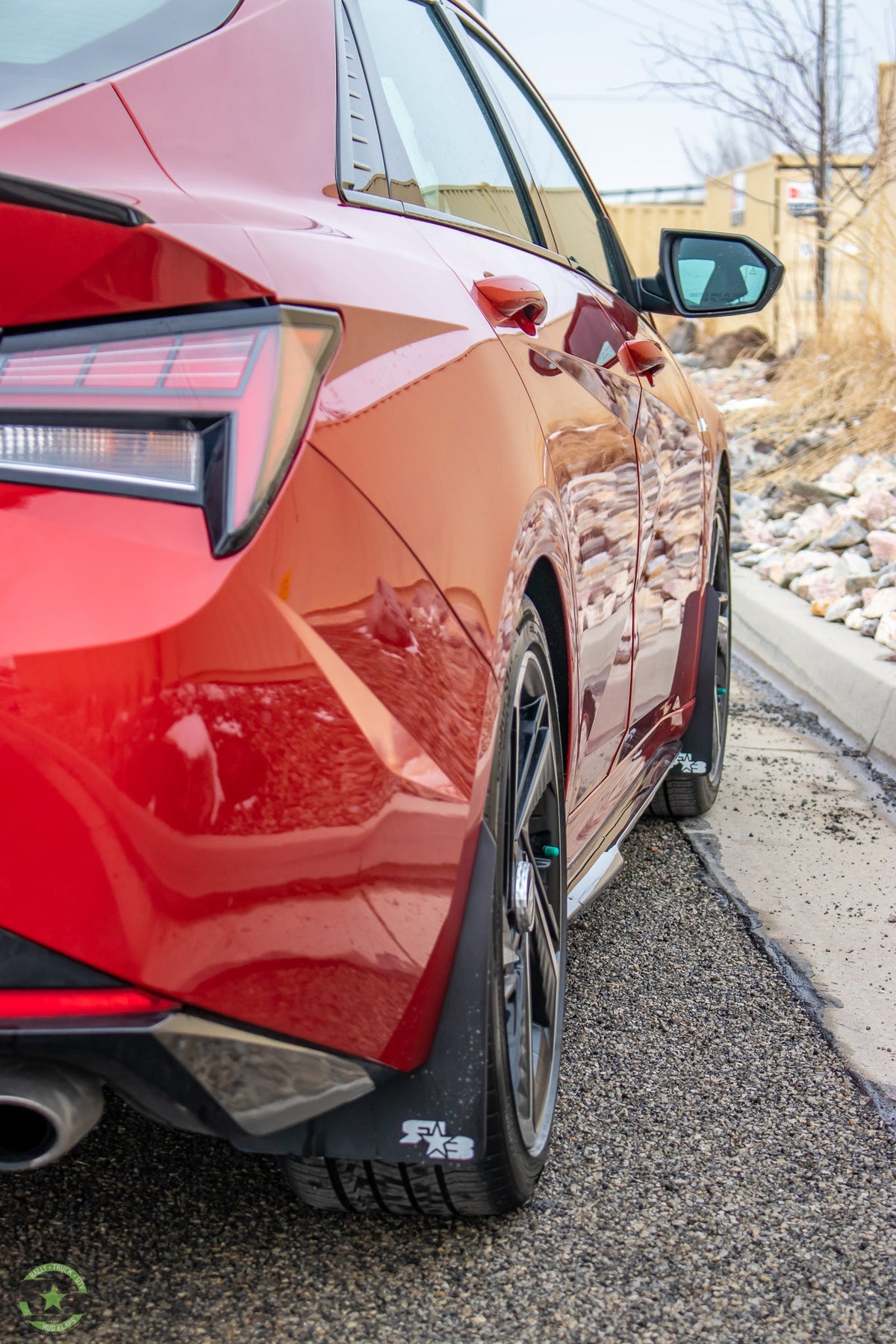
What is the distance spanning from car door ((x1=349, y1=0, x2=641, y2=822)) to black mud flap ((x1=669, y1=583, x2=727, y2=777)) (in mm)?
1154

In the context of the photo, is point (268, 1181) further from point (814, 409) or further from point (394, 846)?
point (814, 409)

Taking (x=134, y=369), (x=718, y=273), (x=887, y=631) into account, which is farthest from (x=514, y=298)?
(x=887, y=631)

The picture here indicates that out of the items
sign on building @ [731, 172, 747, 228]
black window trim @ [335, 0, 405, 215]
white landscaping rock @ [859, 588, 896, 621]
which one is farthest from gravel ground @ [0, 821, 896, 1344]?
sign on building @ [731, 172, 747, 228]

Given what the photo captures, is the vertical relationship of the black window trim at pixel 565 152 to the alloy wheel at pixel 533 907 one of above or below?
above

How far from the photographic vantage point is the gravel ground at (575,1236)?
1.85 m

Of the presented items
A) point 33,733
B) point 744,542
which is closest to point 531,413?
point 33,733

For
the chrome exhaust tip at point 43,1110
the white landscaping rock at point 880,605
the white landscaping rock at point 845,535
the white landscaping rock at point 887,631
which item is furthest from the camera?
the white landscaping rock at point 845,535

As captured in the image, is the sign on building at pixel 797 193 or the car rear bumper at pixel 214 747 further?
the sign on building at pixel 797 193

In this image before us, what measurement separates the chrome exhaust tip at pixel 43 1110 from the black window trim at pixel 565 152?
1.97 metres

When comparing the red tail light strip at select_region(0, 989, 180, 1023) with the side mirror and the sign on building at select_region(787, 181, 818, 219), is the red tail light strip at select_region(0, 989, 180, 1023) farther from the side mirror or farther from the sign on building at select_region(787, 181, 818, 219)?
the sign on building at select_region(787, 181, 818, 219)

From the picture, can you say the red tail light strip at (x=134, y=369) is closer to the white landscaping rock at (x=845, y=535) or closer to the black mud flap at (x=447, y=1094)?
the black mud flap at (x=447, y=1094)

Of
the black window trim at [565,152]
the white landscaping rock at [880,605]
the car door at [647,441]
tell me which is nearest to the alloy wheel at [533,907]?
the car door at [647,441]

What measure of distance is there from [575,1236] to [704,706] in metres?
2.19

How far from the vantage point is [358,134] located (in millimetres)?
1921
